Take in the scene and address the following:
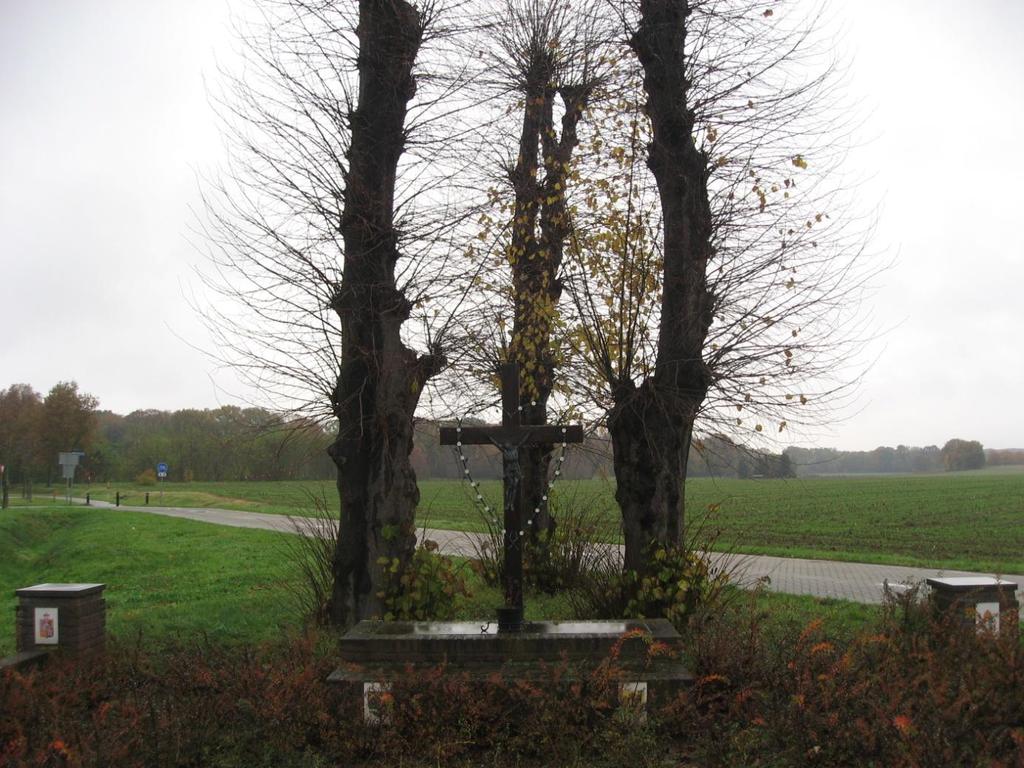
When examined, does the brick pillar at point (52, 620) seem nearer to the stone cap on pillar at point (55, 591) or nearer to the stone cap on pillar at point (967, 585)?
the stone cap on pillar at point (55, 591)

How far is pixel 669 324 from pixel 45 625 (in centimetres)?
665

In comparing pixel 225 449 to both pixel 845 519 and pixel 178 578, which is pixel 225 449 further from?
pixel 845 519

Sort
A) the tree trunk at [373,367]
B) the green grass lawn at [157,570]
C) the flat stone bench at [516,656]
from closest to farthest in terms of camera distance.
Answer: the flat stone bench at [516,656], the tree trunk at [373,367], the green grass lawn at [157,570]

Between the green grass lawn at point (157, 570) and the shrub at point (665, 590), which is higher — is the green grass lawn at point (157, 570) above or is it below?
below

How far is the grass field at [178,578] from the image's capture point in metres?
10.5

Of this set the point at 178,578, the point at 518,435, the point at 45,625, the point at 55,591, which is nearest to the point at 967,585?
the point at 518,435

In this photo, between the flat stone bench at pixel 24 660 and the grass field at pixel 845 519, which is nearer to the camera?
the flat stone bench at pixel 24 660

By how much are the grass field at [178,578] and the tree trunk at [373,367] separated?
3.91ft

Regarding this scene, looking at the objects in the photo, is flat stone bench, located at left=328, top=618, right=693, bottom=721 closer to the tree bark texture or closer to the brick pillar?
the tree bark texture

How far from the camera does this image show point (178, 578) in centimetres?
1711

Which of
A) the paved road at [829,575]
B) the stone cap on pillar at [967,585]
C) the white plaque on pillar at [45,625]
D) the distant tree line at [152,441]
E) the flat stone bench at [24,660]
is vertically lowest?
the paved road at [829,575]

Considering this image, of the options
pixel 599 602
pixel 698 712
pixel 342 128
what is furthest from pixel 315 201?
pixel 698 712

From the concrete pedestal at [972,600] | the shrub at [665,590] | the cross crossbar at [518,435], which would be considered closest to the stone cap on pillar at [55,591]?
the cross crossbar at [518,435]

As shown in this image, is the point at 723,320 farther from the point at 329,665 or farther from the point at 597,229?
the point at 329,665
